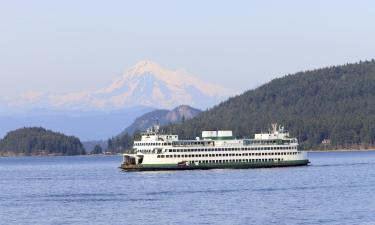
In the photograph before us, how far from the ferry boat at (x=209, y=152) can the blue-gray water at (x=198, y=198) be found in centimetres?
730

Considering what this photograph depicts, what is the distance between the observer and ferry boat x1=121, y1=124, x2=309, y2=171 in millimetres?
190500

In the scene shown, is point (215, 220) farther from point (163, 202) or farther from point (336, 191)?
point (336, 191)

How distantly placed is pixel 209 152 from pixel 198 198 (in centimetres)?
6592

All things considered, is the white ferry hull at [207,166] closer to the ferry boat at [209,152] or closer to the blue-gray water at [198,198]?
the ferry boat at [209,152]

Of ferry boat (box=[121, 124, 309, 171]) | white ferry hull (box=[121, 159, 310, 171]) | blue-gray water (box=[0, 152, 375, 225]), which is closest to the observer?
blue-gray water (box=[0, 152, 375, 225])

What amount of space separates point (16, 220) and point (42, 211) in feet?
30.2

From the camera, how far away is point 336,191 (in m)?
133

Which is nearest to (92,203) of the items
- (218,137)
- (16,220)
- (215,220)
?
(16,220)

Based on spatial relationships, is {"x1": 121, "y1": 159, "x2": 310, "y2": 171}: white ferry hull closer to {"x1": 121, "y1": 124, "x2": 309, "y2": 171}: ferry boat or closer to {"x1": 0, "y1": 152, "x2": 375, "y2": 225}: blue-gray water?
{"x1": 121, "y1": 124, "x2": 309, "y2": 171}: ferry boat

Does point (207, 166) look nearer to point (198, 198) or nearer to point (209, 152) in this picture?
point (209, 152)

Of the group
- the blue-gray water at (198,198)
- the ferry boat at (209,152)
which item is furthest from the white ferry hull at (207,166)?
the blue-gray water at (198,198)

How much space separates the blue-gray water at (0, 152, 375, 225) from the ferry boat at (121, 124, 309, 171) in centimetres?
730

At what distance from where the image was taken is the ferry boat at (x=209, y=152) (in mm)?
190500

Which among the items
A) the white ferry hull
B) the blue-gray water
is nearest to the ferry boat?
the white ferry hull
